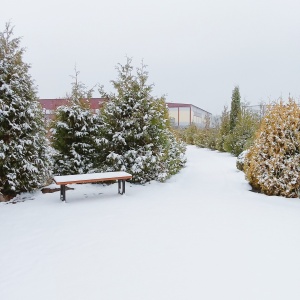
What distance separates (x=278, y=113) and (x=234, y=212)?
292cm

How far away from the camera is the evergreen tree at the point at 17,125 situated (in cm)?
537

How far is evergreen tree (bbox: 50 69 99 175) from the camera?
687 cm

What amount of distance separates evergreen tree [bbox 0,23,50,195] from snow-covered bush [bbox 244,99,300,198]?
5290mm

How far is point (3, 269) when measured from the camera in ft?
8.96

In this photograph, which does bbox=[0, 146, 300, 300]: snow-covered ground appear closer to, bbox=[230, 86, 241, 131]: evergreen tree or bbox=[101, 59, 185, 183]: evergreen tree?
bbox=[101, 59, 185, 183]: evergreen tree

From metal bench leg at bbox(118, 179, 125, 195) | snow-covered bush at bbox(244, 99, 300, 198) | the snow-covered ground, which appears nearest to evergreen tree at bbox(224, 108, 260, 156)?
snow-covered bush at bbox(244, 99, 300, 198)

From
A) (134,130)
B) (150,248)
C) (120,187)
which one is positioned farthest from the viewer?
(134,130)

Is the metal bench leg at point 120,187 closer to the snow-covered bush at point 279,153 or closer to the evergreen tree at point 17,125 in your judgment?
the evergreen tree at point 17,125

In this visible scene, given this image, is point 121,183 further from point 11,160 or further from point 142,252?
point 142,252

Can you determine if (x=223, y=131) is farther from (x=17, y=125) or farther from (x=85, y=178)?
(x=17, y=125)

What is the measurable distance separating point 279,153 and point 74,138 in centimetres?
534

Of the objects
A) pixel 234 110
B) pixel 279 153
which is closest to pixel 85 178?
pixel 279 153

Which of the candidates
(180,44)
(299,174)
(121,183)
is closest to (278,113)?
(299,174)

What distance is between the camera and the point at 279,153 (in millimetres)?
5734
